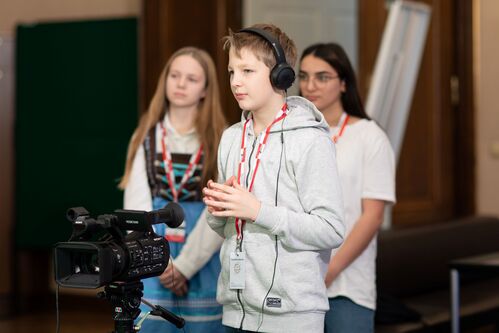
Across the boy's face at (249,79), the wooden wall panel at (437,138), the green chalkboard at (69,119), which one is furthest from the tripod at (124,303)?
the wooden wall panel at (437,138)

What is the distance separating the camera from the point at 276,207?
2.10 metres

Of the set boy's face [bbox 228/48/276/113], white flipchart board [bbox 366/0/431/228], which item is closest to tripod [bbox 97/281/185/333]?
boy's face [bbox 228/48/276/113]

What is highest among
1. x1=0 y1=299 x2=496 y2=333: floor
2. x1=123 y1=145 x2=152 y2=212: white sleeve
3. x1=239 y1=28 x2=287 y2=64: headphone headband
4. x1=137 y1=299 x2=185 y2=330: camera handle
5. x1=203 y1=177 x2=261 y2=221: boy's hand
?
x1=239 y1=28 x2=287 y2=64: headphone headband

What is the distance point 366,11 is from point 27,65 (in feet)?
8.39

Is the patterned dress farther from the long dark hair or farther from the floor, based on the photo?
the floor

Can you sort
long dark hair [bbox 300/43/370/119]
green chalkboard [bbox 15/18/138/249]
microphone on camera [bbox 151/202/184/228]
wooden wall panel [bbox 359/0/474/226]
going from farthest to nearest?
wooden wall panel [bbox 359/0/474/226]
green chalkboard [bbox 15/18/138/249]
long dark hair [bbox 300/43/370/119]
microphone on camera [bbox 151/202/184/228]

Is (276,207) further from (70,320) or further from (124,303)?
(70,320)

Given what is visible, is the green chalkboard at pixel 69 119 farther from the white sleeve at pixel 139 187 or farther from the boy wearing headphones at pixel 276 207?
the boy wearing headphones at pixel 276 207

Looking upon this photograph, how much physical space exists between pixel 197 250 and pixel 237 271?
2.41 ft

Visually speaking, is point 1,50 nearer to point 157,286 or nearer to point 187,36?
point 187,36

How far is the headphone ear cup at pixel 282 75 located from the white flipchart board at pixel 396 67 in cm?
240

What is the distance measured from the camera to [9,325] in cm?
611

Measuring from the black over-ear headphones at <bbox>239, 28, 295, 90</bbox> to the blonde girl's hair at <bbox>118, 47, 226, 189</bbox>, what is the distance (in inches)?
32.0

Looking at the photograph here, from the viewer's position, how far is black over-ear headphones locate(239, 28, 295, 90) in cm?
213
